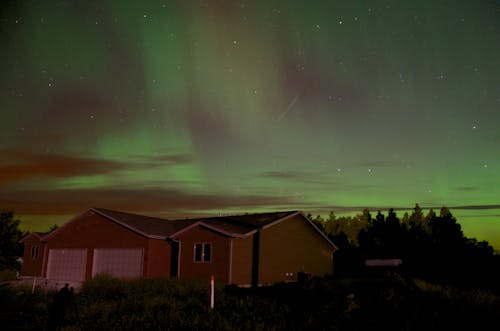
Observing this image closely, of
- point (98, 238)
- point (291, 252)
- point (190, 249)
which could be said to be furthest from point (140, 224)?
point (291, 252)

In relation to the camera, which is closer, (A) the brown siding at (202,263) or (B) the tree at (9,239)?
(A) the brown siding at (202,263)

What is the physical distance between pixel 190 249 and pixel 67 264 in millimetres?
12001

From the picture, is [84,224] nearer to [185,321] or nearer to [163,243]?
[163,243]

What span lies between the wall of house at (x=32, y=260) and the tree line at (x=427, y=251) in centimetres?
2789

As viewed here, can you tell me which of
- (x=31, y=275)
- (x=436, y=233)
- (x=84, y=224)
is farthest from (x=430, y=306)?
(x=436, y=233)

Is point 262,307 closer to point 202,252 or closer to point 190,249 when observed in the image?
point 202,252

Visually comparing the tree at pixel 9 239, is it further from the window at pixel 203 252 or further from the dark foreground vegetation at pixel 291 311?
the dark foreground vegetation at pixel 291 311

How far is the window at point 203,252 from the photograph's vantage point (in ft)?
91.7

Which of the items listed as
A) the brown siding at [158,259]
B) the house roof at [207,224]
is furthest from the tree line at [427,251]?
the brown siding at [158,259]

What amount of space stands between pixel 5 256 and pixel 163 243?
24.1 meters

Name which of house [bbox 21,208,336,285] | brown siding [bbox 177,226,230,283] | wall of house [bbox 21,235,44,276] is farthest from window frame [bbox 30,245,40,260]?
brown siding [bbox 177,226,230,283]

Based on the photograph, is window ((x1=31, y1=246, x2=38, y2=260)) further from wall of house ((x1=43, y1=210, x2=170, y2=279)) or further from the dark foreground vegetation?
the dark foreground vegetation

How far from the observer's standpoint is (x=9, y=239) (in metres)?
45.1

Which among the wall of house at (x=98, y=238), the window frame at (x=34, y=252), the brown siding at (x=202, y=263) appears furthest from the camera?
the window frame at (x=34, y=252)
